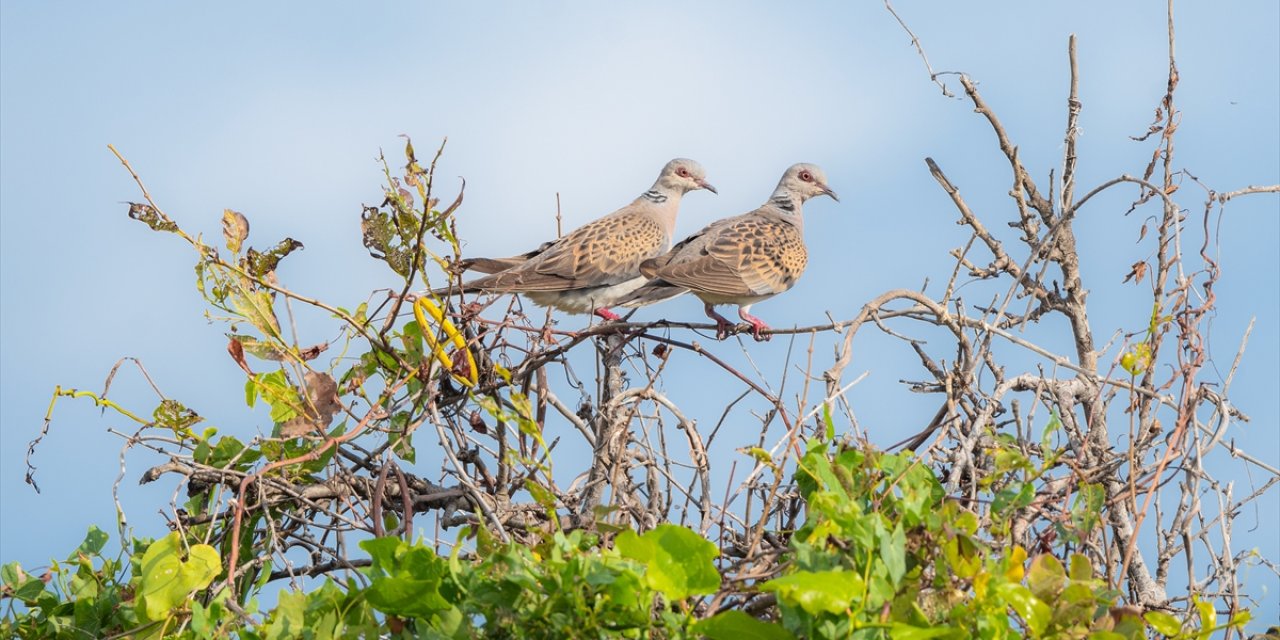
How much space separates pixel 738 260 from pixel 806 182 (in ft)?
5.85

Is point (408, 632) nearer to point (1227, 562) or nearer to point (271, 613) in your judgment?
Answer: point (271, 613)

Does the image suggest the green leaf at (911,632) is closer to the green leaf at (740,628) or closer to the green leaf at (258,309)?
the green leaf at (740,628)

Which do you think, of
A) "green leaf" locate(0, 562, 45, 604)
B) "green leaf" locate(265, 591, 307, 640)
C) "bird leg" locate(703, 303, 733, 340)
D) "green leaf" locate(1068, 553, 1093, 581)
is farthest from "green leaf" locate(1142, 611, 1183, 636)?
"bird leg" locate(703, 303, 733, 340)

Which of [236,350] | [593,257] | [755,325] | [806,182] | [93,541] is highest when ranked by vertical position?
[806,182]

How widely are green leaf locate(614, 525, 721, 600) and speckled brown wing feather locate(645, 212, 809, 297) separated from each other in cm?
389

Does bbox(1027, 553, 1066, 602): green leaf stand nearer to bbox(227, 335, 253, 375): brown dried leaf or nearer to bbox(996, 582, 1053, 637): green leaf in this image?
bbox(996, 582, 1053, 637): green leaf

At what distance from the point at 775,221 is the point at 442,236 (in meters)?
4.26

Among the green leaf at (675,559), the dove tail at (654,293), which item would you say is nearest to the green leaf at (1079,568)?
the green leaf at (675,559)

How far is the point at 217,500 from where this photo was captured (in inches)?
142

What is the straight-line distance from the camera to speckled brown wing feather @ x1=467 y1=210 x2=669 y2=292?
21.8 ft

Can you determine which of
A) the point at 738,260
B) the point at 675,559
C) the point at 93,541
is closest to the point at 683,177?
the point at 738,260

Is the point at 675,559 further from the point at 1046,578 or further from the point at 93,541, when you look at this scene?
the point at 93,541

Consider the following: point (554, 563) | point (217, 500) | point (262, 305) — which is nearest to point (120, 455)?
point (217, 500)

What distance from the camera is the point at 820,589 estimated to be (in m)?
2.08
